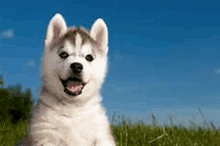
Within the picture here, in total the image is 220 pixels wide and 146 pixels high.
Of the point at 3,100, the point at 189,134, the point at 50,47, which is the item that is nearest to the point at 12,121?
the point at 3,100

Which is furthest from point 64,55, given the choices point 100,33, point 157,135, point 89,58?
point 157,135

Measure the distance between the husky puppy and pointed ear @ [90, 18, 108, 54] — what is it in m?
0.33

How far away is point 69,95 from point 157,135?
3989 millimetres

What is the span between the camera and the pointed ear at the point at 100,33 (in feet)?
19.0

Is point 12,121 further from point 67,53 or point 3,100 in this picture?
point 67,53

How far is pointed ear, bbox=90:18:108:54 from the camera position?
19.0 ft

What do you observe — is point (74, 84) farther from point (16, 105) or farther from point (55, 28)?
point (16, 105)

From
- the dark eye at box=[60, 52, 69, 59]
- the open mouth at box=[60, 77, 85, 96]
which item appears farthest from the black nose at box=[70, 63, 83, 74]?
the dark eye at box=[60, 52, 69, 59]

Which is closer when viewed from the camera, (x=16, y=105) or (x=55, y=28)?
(x=55, y=28)

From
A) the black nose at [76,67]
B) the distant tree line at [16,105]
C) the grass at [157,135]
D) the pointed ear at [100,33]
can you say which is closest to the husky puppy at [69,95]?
A: the black nose at [76,67]

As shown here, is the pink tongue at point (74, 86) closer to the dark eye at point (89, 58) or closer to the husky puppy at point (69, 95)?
the husky puppy at point (69, 95)

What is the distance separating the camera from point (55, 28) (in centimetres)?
555

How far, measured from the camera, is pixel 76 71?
4.99 meters

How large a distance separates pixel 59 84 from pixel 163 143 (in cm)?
339
